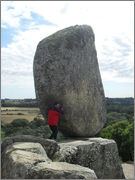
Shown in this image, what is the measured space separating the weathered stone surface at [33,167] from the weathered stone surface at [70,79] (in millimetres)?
3947

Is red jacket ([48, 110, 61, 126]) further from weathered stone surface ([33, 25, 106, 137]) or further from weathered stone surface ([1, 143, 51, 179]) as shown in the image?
weathered stone surface ([1, 143, 51, 179])

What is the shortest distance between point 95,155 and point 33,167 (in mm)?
5577

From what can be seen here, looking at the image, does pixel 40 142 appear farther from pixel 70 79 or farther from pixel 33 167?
pixel 70 79

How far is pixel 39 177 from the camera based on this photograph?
31.0ft

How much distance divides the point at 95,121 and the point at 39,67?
12.1 ft

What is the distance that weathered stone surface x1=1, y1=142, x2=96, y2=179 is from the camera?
30.5ft

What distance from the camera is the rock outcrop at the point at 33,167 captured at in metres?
9.29

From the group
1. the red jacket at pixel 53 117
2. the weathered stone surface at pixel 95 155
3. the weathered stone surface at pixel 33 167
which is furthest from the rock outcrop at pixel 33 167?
the red jacket at pixel 53 117

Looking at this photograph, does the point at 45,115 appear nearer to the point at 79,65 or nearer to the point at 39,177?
the point at 79,65

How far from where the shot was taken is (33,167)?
9750 millimetres

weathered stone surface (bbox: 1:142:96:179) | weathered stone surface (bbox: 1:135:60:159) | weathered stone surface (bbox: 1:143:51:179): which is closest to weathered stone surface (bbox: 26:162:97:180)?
weathered stone surface (bbox: 1:142:96:179)

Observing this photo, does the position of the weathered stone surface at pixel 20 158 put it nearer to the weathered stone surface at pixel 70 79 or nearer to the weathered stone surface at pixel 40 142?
the weathered stone surface at pixel 40 142

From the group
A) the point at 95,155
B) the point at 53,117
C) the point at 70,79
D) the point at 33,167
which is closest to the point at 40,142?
the point at 53,117

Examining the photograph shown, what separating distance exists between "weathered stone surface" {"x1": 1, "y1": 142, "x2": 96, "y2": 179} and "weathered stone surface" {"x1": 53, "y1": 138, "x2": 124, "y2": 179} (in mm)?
1749
